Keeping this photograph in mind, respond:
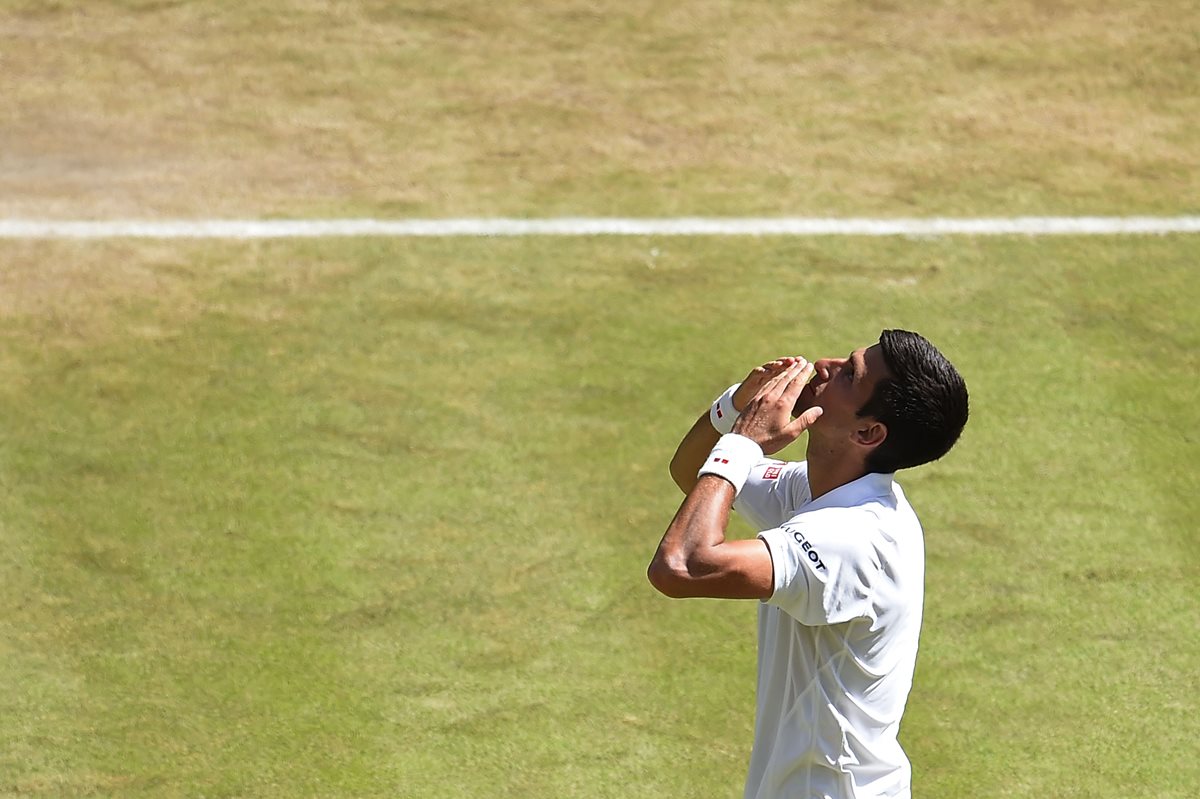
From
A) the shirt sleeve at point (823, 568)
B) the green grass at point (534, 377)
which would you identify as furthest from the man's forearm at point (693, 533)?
the green grass at point (534, 377)

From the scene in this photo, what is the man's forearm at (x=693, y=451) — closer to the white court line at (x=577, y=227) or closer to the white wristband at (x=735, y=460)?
the white wristband at (x=735, y=460)

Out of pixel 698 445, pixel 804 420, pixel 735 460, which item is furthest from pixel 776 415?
pixel 698 445

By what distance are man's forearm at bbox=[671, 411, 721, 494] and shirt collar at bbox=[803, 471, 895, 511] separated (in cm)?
50

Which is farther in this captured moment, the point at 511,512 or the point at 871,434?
the point at 511,512

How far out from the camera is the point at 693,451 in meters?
5.00

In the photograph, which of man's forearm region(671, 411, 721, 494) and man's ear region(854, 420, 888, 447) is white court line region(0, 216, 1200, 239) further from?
man's ear region(854, 420, 888, 447)

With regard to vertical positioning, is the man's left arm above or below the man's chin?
below

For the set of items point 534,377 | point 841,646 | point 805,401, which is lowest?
point 534,377

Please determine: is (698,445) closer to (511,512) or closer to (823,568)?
(823,568)

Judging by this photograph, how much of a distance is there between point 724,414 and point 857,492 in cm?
53

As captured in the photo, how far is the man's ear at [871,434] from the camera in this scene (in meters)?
4.48

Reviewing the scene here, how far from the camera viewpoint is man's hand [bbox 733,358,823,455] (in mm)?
4395

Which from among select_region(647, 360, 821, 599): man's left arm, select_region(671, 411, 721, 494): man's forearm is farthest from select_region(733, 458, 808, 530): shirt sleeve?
select_region(647, 360, 821, 599): man's left arm

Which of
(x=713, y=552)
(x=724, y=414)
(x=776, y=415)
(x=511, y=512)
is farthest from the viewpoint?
(x=511, y=512)
